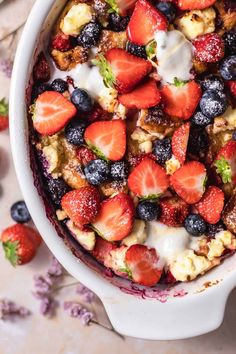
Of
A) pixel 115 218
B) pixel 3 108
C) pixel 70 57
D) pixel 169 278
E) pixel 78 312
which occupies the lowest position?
pixel 78 312

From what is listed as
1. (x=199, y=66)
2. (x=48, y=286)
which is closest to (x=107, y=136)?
(x=199, y=66)

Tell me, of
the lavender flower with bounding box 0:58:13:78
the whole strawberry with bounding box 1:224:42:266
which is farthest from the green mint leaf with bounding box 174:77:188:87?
the whole strawberry with bounding box 1:224:42:266

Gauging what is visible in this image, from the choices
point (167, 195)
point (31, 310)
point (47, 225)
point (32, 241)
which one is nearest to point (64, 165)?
point (47, 225)

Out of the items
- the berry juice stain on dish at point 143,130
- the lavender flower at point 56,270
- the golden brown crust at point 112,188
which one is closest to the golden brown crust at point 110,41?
the berry juice stain on dish at point 143,130

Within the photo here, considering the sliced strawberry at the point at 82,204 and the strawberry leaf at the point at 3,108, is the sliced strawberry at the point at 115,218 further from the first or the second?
the strawberry leaf at the point at 3,108

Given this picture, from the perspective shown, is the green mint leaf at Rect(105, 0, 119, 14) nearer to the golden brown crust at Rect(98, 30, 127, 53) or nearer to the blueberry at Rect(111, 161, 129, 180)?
the golden brown crust at Rect(98, 30, 127, 53)

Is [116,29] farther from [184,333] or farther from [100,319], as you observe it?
[100,319]

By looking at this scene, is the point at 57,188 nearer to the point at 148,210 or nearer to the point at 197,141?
the point at 148,210
